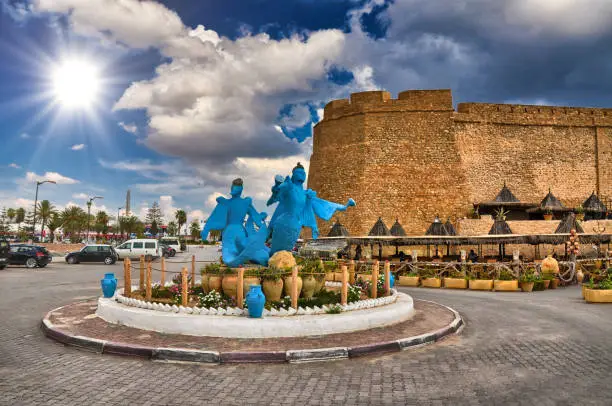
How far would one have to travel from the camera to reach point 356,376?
6168mm

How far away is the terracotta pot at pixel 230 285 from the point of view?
9.40m

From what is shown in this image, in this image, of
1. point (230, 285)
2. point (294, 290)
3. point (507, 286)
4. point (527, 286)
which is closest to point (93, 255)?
point (230, 285)

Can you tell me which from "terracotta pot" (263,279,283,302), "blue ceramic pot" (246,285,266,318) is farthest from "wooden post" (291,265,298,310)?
"blue ceramic pot" (246,285,266,318)

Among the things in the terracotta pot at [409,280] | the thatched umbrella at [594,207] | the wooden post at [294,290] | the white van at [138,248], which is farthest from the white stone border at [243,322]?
the thatched umbrella at [594,207]

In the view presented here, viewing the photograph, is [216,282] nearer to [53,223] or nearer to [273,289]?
[273,289]

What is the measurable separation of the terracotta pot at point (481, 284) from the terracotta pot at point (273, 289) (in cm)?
1136

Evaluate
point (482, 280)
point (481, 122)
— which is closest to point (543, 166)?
point (481, 122)

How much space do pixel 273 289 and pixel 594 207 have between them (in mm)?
37494

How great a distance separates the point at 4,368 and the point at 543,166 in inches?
1694

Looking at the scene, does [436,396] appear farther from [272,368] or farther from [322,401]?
[272,368]

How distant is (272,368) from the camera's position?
6.58 m

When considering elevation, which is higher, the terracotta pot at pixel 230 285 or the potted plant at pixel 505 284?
the terracotta pot at pixel 230 285

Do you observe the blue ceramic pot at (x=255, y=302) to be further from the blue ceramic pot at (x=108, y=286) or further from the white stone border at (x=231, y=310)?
the blue ceramic pot at (x=108, y=286)

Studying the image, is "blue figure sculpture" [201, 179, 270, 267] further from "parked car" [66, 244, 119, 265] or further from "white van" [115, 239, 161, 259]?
"white van" [115, 239, 161, 259]
